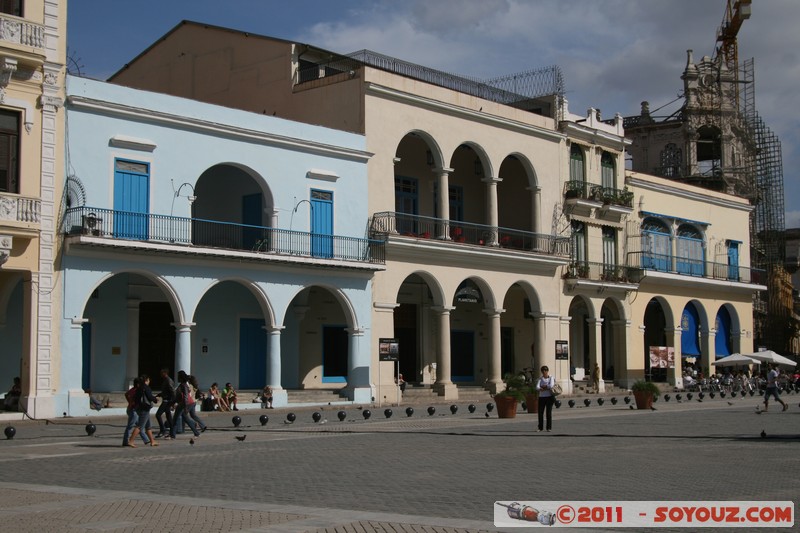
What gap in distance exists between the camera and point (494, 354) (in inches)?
1529

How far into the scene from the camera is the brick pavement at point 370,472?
34.2 feet

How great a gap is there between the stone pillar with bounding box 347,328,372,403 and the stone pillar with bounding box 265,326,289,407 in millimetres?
2711

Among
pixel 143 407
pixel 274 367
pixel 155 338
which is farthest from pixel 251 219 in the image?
pixel 143 407

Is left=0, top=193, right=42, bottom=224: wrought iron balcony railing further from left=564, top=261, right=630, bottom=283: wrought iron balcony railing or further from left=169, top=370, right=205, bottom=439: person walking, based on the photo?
left=564, top=261, right=630, bottom=283: wrought iron balcony railing

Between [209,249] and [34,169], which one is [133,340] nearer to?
[209,249]

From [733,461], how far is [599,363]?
93.7 feet

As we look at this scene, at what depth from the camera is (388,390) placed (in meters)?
34.4

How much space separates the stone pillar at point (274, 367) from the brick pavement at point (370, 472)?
258 inches

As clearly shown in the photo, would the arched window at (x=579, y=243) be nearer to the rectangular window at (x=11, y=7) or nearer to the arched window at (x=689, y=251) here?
the arched window at (x=689, y=251)

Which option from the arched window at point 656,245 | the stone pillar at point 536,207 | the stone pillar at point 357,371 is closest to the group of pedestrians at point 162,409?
Result: the stone pillar at point 357,371

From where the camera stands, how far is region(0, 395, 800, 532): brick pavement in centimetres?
1044

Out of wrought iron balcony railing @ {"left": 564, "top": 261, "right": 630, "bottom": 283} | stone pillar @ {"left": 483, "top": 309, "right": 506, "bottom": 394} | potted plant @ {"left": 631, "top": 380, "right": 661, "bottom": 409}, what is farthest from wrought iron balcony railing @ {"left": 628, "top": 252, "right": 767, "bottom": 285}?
potted plant @ {"left": 631, "top": 380, "right": 661, "bottom": 409}

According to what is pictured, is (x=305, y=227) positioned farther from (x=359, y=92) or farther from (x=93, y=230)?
(x=93, y=230)

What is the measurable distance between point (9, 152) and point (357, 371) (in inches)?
505
